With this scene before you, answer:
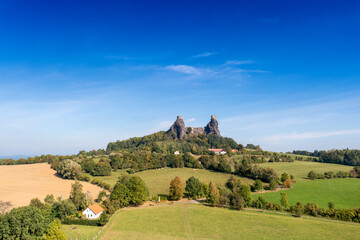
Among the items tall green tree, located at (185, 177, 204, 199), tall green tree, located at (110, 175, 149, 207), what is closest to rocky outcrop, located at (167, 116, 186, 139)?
tall green tree, located at (185, 177, 204, 199)

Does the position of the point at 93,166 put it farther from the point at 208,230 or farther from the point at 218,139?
the point at 218,139

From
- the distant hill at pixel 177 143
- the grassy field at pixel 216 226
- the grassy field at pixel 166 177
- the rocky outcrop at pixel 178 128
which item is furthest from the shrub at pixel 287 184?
the rocky outcrop at pixel 178 128

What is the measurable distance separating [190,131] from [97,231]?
159 metres

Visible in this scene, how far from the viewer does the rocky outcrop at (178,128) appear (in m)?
185

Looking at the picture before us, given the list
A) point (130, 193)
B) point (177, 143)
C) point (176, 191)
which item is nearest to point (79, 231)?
point (130, 193)

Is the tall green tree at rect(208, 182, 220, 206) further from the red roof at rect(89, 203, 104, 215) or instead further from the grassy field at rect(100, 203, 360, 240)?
the red roof at rect(89, 203, 104, 215)

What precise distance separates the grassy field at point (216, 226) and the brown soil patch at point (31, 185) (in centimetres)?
2763

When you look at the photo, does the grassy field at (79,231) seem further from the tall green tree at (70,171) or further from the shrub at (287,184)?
the shrub at (287,184)

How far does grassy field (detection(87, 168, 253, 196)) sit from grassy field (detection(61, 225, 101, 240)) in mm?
27932

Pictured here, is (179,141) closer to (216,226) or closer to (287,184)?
(287,184)

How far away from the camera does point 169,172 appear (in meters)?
98.1

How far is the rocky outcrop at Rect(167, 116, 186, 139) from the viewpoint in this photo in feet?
606

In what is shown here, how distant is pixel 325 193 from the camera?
63812 millimetres

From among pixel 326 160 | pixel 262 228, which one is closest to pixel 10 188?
pixel 262 228
